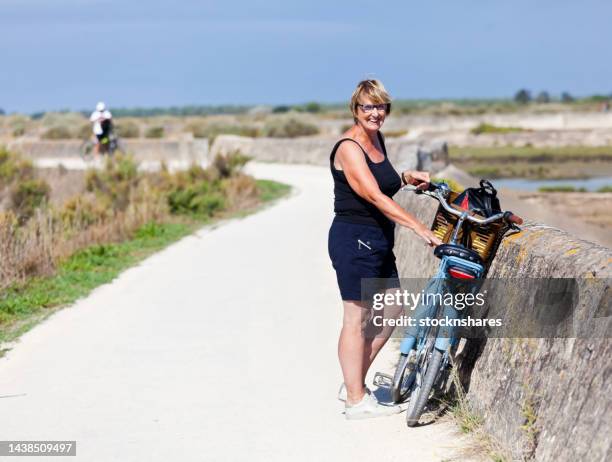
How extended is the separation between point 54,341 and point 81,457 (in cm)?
285

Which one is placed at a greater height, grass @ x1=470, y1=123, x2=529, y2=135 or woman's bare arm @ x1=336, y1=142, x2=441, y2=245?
woman's bare arm @ x1=336, y1=142, x2=441, y2=245

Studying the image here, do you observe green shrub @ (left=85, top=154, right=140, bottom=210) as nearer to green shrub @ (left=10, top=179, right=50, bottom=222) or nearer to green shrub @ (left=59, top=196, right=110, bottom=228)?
green shrub @ (left=10, top=179, right=50, bottom=222)

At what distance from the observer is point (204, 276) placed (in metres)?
11.4

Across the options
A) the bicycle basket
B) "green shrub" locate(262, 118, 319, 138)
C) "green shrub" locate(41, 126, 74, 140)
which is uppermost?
the bicycle basket

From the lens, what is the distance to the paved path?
571 centimetres

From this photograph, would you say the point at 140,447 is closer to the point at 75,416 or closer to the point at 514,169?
the point at 75,416

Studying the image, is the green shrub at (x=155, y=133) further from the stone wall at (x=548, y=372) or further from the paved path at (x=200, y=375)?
the stone wall at (x=548, y=372)

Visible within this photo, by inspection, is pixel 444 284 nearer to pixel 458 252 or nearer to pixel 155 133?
pixel 458 252

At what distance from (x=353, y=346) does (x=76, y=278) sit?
5.97 metres

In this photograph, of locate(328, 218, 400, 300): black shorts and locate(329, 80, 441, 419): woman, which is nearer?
locate(329, 80, 441, 419): woman

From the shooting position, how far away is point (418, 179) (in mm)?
5969

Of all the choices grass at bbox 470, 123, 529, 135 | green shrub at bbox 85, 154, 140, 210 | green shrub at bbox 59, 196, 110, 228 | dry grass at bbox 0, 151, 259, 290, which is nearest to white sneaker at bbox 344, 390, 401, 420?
dry grass at bbox 0, 151, 259, 290

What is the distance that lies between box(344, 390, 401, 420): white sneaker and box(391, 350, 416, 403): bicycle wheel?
121 mm

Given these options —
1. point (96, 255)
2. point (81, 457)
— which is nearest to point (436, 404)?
point (81, 457)
